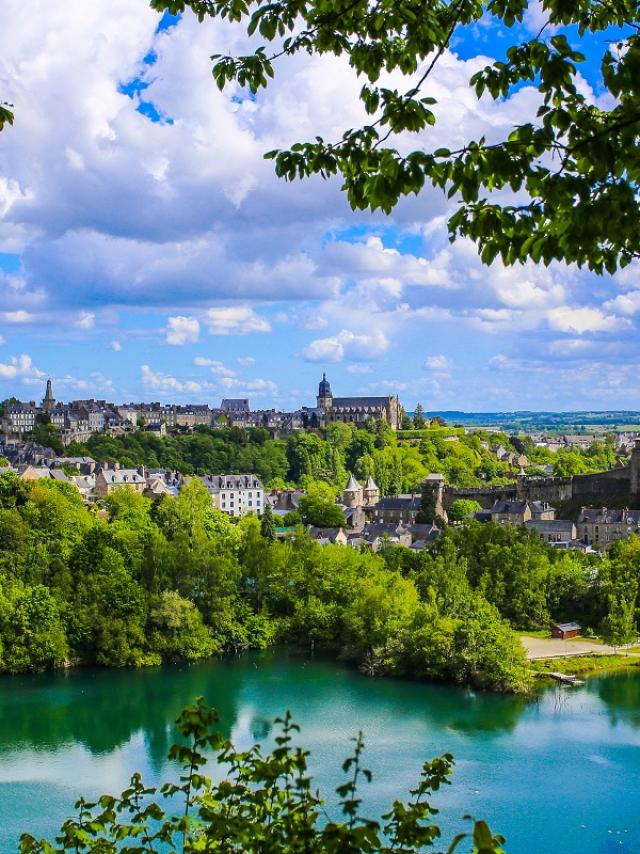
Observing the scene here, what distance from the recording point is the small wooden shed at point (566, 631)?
27562mm

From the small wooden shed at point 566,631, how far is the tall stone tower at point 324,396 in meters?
63.0

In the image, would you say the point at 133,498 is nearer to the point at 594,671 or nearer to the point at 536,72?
the point at 594,671

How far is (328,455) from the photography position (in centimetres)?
6750

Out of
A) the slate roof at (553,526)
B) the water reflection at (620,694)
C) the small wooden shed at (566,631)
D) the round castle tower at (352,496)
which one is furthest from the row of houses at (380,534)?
the water reflection at (620,694)

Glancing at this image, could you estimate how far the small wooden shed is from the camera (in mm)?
27562

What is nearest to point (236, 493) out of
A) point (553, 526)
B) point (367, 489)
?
point (367, 489)

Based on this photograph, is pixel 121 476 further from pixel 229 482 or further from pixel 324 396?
pixel 324 396

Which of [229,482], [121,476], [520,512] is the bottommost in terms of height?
[520,512]

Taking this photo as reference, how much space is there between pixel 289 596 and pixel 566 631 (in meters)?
8.12

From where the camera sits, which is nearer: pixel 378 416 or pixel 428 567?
pixel 428 567

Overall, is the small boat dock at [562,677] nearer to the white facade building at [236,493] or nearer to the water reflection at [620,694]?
the water reflection at [620,694]

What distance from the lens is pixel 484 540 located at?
101ft

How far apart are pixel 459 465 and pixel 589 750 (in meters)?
50.9

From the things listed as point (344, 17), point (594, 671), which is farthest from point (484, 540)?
point (344, 17)
